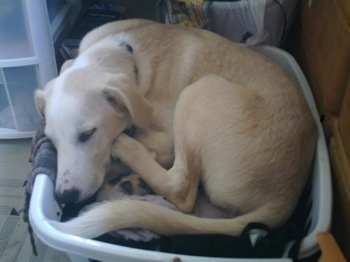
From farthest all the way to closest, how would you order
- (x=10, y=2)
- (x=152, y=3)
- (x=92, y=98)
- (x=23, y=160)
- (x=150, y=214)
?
(x=152, y=3) < (x=23, y=160) < (x=10, y=2) < (x=92, y=98) < (x=150, y=214)

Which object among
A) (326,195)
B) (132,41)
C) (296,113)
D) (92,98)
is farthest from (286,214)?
(132,41)

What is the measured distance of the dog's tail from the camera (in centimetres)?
102

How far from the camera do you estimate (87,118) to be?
1.14 m

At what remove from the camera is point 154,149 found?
129 centimetres

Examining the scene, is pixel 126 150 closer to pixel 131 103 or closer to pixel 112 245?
pixel 131 103

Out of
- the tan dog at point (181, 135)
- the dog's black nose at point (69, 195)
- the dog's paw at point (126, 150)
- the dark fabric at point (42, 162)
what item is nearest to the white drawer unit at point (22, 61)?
the tan dog at point (181, 135)

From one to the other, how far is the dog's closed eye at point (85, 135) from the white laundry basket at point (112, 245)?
148mm

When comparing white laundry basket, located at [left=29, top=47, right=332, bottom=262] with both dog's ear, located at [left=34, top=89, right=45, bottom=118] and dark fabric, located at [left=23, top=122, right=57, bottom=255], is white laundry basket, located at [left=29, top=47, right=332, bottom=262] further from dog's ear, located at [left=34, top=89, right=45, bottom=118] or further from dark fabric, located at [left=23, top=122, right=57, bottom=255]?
dog's ear, located at [left=34, top=89, right=45, bottom=118]

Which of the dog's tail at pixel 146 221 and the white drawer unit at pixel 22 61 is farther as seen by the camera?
the white drawer unit at pixel 22 61

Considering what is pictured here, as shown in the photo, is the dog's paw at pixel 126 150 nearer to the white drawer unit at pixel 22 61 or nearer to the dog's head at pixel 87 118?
the dog's head at pixel 87 118

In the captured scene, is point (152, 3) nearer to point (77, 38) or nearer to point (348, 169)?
point (77, 38)

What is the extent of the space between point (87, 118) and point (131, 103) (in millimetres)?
125

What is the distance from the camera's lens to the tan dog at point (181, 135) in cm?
107

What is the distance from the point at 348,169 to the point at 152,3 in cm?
148
